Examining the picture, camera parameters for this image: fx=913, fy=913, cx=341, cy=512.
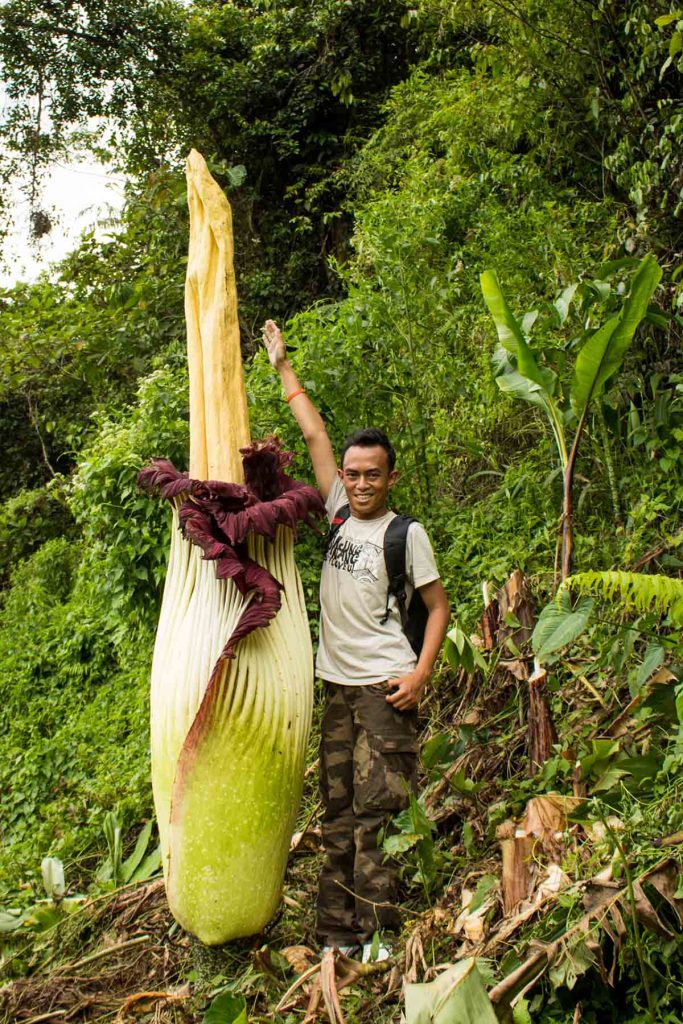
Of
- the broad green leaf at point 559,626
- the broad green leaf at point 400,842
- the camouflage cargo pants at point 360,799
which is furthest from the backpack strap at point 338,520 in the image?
the broad green leaf at point 400,842

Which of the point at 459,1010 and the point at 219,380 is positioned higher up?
the point at 219,380

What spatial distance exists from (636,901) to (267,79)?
892cm

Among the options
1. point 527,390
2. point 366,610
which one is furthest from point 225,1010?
point 527,390

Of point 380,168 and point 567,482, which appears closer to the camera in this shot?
point 567,482

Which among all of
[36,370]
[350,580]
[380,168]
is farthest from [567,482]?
[36,370]

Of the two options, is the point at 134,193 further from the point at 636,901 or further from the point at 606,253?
the point at 636,901

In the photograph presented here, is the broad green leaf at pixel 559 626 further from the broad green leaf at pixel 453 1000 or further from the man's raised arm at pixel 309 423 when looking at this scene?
the man's raised arm at pixel 309 423

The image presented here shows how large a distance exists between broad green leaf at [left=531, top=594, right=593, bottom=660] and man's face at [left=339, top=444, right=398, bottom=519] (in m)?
0.65

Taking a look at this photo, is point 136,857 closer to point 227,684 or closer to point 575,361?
point 227,684

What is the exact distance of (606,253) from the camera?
4.76 meters

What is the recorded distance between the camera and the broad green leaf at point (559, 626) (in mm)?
2270

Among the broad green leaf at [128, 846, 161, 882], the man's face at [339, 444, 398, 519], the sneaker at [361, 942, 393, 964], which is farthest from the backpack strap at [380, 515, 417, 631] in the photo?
the broad green leaf at [128, 846, 161, 882]

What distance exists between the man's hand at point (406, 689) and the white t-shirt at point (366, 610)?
0.11 feet

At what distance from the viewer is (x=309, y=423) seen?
9.86ft
